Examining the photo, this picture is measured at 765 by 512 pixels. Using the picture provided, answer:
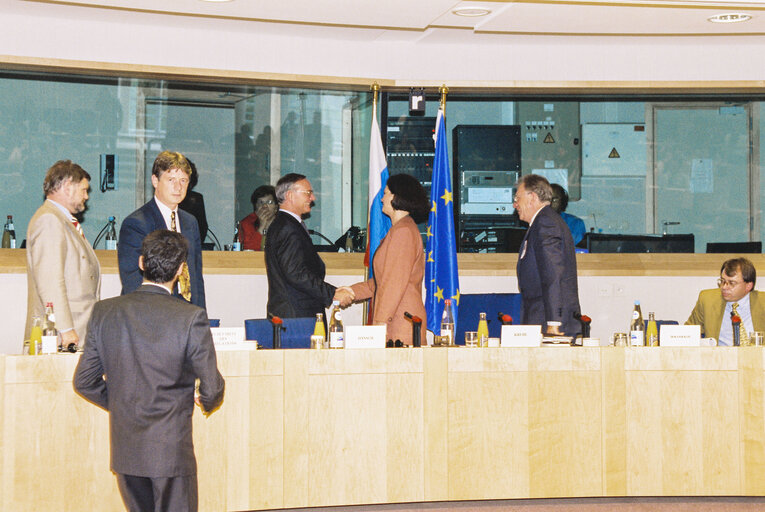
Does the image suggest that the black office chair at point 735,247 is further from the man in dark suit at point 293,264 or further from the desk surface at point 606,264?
the man in dark suit at point 293,264

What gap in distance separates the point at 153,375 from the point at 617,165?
5262 mm

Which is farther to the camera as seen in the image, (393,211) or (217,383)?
(393,211)

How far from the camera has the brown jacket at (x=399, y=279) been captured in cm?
487

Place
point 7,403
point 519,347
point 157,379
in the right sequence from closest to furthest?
point 157,379 → point 7,403 → point 519,347

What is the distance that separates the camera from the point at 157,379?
295 cm

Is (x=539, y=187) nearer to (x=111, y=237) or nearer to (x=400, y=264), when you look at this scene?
(x=400, y=264)

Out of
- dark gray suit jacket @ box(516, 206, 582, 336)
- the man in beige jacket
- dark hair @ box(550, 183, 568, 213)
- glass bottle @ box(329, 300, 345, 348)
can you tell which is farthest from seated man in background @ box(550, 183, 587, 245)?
the man in beige jacket

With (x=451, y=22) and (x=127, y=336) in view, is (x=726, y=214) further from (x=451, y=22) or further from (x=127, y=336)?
(x=127, y=336)

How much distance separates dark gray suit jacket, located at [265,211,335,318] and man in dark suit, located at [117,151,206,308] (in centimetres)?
70

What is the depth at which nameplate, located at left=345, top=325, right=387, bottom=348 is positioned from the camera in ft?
14.3

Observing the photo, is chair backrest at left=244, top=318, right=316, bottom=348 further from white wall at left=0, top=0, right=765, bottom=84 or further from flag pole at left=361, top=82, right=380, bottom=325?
white wall at left=0, top=0, right=765, bottom=84

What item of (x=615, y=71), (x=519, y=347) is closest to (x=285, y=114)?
(x=615, y=71)

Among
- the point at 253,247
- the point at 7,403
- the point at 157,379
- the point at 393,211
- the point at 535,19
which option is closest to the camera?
the point at 157,379

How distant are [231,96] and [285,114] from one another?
42 cm
